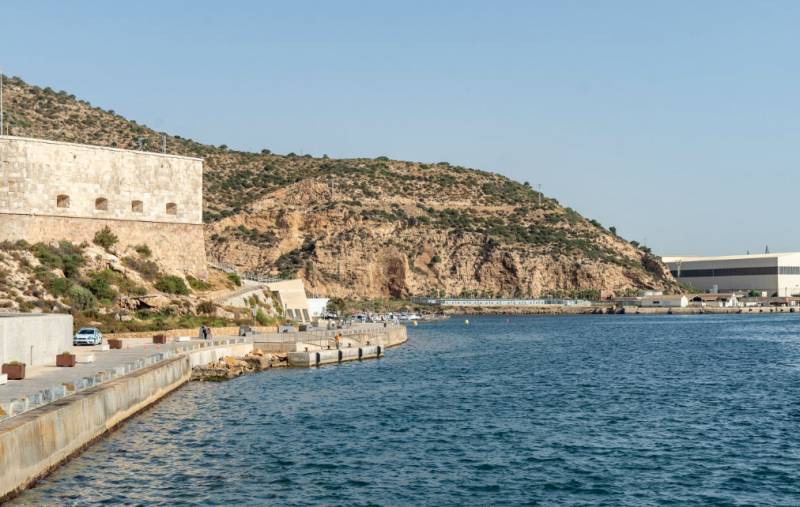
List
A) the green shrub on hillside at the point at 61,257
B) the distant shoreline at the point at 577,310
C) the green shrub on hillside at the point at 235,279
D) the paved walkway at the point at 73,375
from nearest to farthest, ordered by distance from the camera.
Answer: the paved walkway at the point at 73,375 → the green shrub on hillside at the point at 61,257 → the green shrub on hillside at the point at 235,279 → the distant shoreline at the point at 577,310

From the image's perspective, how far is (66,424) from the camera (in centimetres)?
2494

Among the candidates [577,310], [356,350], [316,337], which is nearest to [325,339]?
[316,337]

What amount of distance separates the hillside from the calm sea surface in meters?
89.4

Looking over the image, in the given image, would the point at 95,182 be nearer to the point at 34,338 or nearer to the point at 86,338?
the point at 86,338

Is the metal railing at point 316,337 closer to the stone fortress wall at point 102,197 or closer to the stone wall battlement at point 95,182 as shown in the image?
the stone fortress wall at point 102,197

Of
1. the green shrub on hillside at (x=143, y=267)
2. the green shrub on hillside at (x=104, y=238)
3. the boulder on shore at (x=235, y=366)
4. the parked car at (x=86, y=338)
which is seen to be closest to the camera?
the parked car at (x=86, y=338)

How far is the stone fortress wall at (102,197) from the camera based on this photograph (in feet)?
200

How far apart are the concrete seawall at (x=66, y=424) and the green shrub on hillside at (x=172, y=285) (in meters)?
26.6

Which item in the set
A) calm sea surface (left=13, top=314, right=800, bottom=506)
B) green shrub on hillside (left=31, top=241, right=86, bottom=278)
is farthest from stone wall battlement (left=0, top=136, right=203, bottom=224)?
calm sea surface (left=13, top=314, right=800, bottom=506)

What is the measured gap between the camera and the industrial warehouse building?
179 metres

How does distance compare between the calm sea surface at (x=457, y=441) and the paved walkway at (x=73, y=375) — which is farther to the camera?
the paved walkway at (x=73, y=375)

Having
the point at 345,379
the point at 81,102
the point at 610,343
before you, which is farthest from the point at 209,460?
the point at 81,102

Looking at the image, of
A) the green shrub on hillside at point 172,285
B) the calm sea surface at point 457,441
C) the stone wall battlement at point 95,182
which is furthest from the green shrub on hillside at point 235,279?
the calm sea surface at point 457,441

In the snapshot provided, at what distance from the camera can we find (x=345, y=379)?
4959 centimetres
